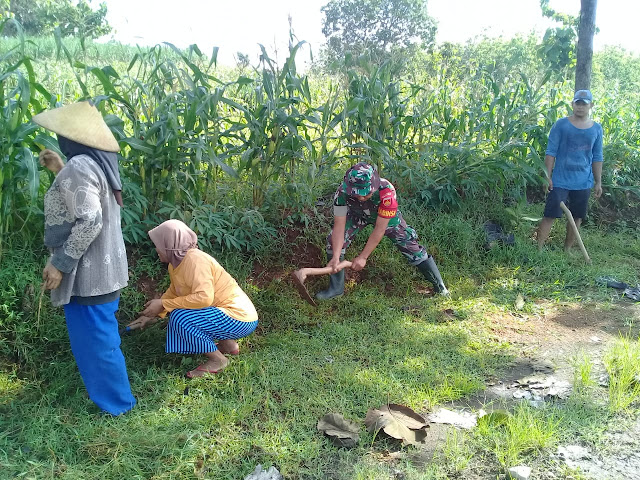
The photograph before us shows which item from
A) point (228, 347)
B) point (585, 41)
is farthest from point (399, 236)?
point (585, 41)

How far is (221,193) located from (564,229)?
157 inches

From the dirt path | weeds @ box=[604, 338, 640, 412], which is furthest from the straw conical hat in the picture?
weeds @ box=[604, 338, 640, 412]

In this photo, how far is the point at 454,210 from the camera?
545cm

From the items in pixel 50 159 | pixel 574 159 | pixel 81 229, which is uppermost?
pixel 50 159

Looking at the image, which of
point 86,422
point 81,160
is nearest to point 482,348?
point 86,422

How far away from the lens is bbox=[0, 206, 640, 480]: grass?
2.30m

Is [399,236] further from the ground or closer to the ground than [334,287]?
further from the ground

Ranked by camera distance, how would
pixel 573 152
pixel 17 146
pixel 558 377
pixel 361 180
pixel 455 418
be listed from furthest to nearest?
pixel 573 152
pixel 361 180
pixel 558 377
pixel 17 146
pixel 455 418

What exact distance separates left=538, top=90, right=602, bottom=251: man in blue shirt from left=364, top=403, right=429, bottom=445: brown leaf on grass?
3391mm

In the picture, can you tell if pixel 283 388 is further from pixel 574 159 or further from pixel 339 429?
pixel 574 159

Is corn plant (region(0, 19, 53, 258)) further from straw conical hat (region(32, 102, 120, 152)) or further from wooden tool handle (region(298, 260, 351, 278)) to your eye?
wooden tool handle (region(298, 260, 351, 278))

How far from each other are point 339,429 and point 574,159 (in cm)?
398

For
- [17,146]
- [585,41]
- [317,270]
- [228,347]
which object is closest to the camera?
[17,146]

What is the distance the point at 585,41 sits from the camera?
6.39m
